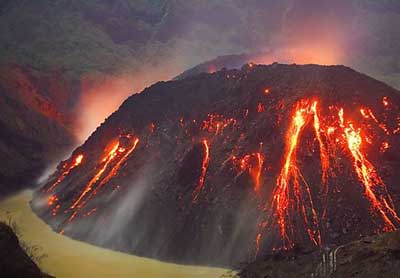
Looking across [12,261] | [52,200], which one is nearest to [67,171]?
[52,200]

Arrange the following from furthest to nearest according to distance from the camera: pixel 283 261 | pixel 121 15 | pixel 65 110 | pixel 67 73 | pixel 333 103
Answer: pixel 121 15 → pixel 67 73 → pixel 65 110 → pixel 333 103 → pixel 283 261

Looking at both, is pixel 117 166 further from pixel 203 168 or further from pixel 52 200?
pixel 203 168

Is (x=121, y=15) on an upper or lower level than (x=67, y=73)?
upper

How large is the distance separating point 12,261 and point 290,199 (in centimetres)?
1833

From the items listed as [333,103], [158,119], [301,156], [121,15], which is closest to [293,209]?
[301,156]

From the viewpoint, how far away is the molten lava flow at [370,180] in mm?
29188

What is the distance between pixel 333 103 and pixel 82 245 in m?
20.3

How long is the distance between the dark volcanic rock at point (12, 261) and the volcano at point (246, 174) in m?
13.1

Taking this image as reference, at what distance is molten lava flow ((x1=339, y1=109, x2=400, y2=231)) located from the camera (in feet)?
95.8

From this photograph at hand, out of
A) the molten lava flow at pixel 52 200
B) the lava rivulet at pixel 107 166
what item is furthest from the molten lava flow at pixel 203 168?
the molten lava flow at pixel 52 200

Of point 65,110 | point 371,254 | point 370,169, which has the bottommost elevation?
point 371,254

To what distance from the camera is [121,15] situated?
114 meters

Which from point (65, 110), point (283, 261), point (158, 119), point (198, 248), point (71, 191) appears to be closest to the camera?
point (283, 261)

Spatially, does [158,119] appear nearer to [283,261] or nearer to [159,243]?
[159,243]
